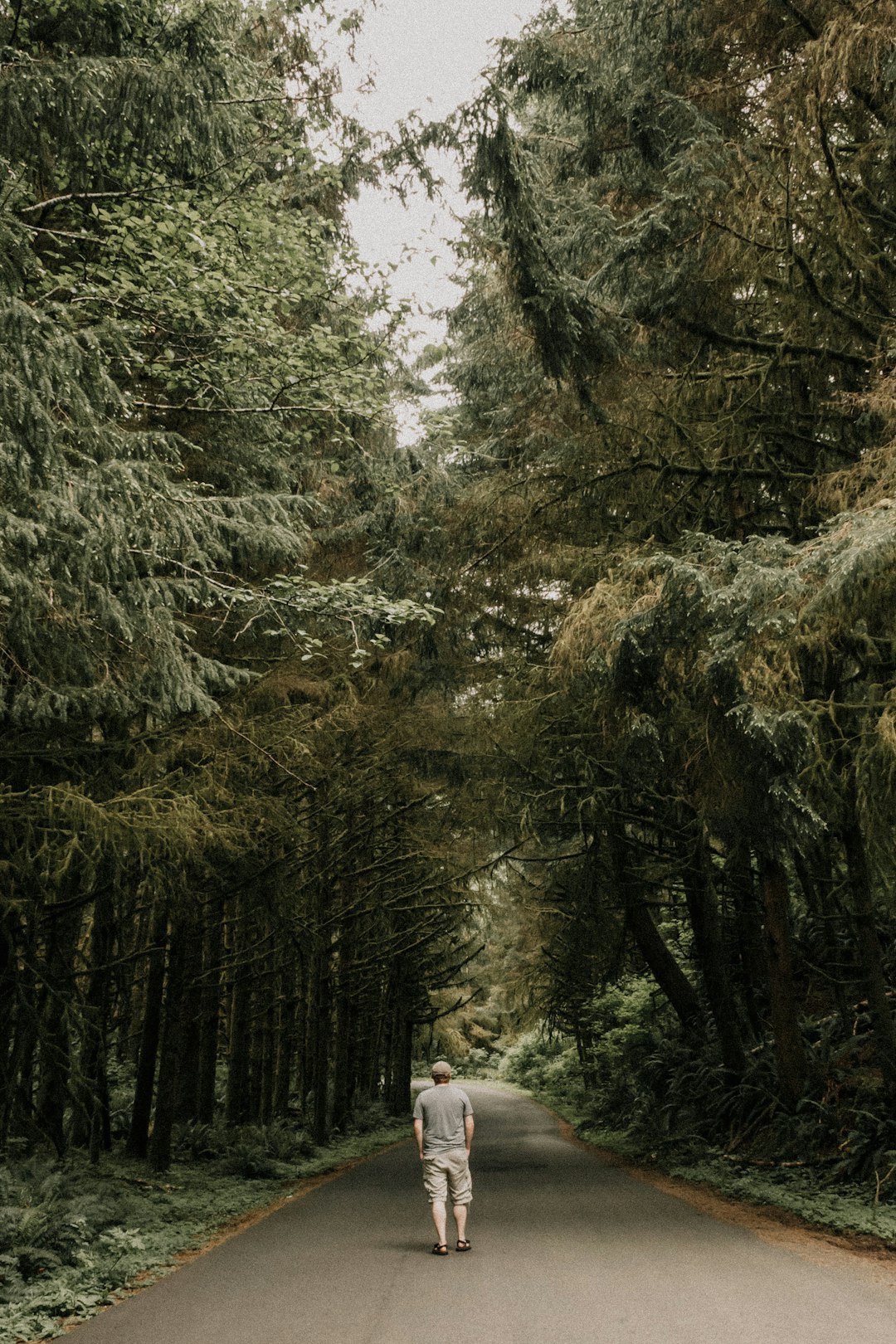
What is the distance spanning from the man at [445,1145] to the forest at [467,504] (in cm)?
281

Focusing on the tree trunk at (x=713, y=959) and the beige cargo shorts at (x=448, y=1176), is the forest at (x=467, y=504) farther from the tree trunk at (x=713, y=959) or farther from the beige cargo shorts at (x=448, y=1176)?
the beige cargo shorts at (x=448, y=1176)

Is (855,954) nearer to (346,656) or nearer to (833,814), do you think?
(833,814)

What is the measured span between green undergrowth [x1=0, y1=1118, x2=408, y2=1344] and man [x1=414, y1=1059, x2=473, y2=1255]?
208 cm

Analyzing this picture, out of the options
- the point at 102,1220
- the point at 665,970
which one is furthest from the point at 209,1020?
the point at 665,970

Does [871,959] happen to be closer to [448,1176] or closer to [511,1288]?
[448,1176]

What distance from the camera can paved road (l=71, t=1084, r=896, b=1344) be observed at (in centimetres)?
490

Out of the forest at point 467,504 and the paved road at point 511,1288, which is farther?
the forest at point 467,504

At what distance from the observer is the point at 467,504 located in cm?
1063

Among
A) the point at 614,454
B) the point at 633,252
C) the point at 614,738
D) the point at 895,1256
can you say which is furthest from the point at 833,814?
the point at 633,252

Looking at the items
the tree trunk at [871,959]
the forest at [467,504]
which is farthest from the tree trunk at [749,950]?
the tree trunk at [871,959]

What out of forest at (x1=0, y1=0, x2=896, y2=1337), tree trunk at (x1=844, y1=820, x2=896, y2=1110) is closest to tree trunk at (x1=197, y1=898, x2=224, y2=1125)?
forest at (x1=0, y1=0, x2=896, y2=1337)

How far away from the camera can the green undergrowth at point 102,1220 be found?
5.66 m

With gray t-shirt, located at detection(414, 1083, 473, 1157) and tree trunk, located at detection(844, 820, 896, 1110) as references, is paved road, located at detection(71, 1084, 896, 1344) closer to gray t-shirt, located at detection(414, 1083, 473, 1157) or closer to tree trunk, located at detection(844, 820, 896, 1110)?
gray t-shirt, located at detection(414, 1083, 473, 1157)

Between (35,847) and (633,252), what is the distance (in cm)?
709
